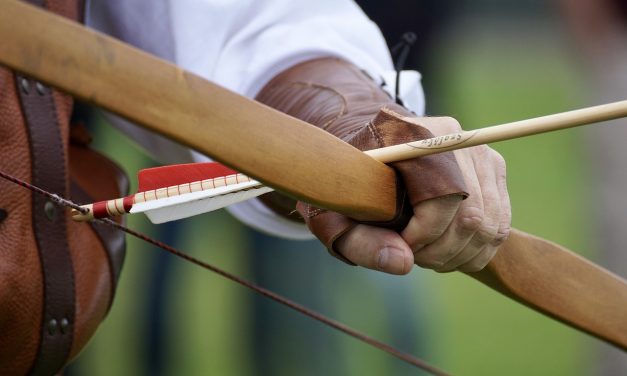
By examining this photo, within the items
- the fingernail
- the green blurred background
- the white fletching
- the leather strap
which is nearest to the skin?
the fingernail

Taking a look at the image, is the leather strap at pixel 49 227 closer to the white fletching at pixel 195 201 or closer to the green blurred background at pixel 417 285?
the white fletching at pixel 195 201

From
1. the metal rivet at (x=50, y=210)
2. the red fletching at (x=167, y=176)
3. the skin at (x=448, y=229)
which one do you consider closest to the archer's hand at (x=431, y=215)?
the skin at (x=448, y=229)

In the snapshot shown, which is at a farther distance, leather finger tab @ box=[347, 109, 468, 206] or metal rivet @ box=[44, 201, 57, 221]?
metal rivet @ box=[44, 201, 57, 221]

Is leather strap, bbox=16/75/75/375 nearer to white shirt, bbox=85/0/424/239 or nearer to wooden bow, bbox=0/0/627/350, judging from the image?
white shirt, bbox=85/0/424/239

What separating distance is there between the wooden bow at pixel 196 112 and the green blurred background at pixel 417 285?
1.23 metres

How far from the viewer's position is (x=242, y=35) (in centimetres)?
134

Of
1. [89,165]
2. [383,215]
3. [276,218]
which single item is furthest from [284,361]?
[383,215]

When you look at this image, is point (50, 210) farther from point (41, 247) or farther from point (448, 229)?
point (448, 229)

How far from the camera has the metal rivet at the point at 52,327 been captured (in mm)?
1122

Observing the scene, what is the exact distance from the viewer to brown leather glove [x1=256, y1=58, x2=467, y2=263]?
0.87m

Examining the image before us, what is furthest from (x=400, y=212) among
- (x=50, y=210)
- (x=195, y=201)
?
(x=50, y=210)

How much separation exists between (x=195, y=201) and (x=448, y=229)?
0.22 meters

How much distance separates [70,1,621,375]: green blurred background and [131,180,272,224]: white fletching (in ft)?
3.85

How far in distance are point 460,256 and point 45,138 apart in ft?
1.55
